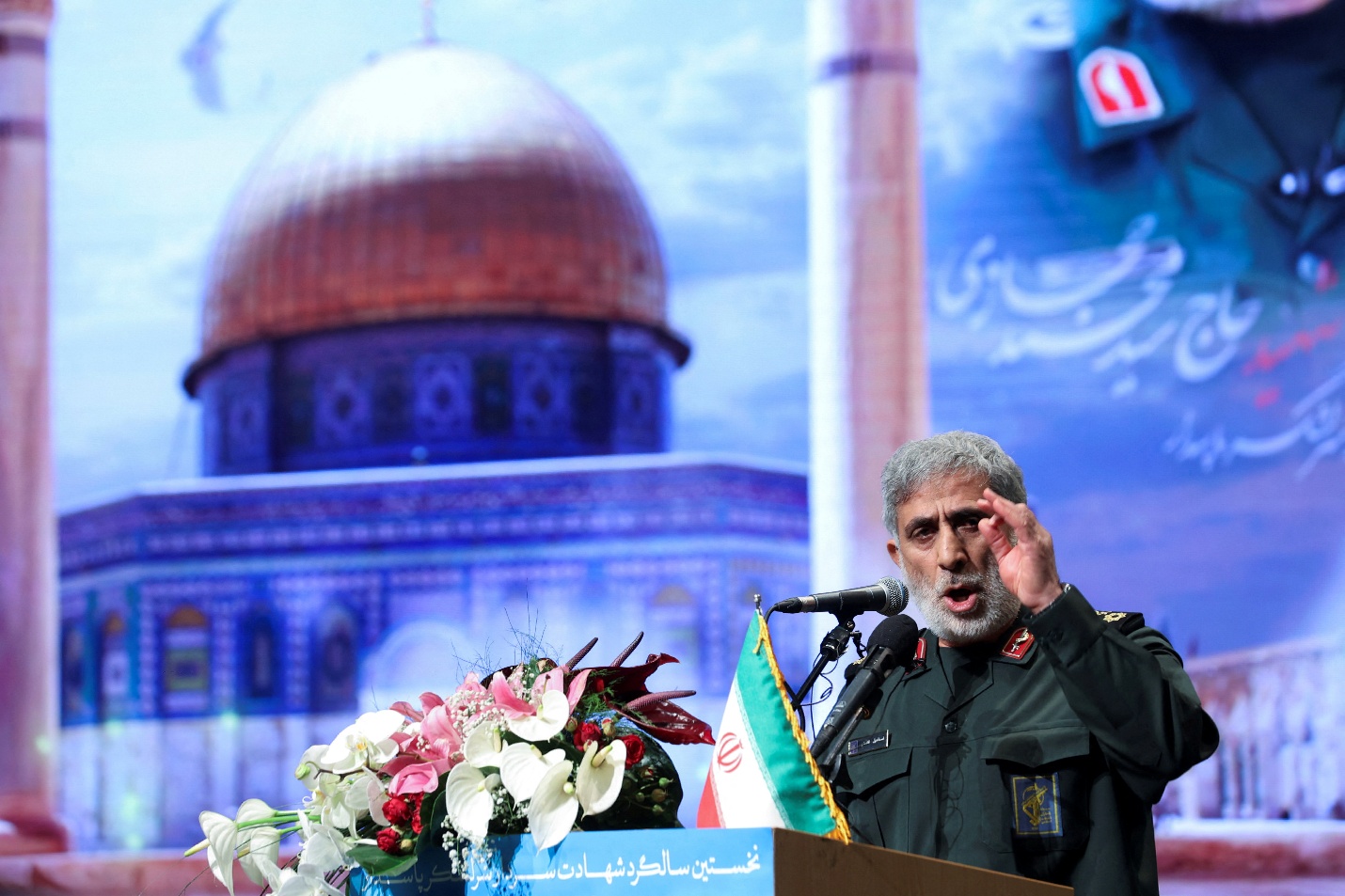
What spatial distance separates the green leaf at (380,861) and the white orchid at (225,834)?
186mm

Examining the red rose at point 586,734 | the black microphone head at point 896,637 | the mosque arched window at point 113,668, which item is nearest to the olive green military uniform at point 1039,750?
the black microphone head at point 896,637

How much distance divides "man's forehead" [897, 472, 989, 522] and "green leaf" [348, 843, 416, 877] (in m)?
0.77

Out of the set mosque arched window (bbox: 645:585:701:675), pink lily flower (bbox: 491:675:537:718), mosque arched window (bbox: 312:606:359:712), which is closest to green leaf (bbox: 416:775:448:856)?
pink lily flower (bbox: 491:675:537:718)

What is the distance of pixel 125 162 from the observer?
1211cm

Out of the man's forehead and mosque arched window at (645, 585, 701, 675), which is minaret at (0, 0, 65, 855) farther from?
the man's forehead

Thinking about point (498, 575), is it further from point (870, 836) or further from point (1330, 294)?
point (870, 836)

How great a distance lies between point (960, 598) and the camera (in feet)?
6.49

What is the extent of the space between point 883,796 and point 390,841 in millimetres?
663

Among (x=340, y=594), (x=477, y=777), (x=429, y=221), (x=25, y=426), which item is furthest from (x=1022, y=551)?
(x=429, y=221)

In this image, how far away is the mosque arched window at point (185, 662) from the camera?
12.5m

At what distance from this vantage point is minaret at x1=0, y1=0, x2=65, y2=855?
37.7ft

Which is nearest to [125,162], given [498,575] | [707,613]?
[498,575]

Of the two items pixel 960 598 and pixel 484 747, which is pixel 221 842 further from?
pixel 960 598

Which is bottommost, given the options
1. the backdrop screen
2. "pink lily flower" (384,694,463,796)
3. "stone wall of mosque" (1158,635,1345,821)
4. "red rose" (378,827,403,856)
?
"stone wall of mosque" (1158,635,1345,821)
